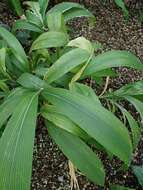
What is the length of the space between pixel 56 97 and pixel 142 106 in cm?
36

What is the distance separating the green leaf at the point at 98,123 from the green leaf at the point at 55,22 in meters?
0.39

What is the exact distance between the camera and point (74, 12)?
1.44m

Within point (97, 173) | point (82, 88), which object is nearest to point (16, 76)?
point (82, 88)

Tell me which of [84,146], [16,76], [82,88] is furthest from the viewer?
[16,76]

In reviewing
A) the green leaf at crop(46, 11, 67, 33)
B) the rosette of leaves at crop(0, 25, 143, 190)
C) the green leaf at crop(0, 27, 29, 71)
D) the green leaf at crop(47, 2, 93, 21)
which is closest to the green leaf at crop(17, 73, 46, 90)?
the rosette of leaves at crop(0, 25, 143, 190)

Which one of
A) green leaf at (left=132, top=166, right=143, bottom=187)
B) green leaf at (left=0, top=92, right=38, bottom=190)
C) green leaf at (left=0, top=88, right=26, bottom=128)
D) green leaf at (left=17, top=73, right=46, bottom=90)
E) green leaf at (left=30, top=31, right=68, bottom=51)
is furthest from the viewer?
green leaf at (left=132, top=166, right=143, bottom=187)

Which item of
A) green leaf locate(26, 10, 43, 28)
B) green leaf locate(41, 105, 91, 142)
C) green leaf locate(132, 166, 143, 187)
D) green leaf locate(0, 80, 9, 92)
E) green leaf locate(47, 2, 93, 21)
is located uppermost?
green leaf locate(26, 10, 43, 28)

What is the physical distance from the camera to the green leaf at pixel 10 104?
96 centimetres

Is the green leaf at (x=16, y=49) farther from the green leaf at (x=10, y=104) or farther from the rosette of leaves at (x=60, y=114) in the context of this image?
the green leaf at (x=10, y=104)

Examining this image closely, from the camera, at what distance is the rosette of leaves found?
2.83 feet

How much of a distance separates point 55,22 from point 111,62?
254 millimetres

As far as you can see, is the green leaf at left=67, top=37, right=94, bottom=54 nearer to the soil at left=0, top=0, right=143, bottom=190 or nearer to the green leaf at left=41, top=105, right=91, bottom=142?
the green leaf at left=41, top=105, right=91, bottom=142

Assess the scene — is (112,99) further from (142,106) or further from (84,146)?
(84,146)

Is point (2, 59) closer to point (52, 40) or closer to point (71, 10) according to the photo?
point (52, 40)
